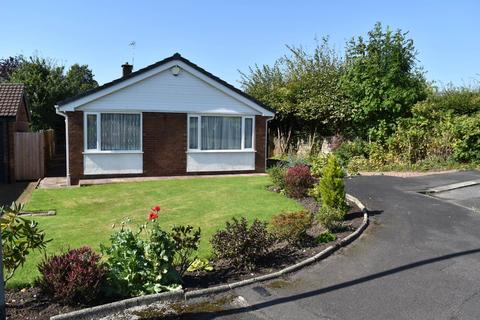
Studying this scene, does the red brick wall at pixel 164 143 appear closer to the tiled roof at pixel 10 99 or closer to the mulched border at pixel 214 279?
the tiled roof at pixel 10 99

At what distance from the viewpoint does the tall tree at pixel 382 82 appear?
2023 cm

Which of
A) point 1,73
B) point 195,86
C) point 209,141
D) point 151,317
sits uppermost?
point 1,73

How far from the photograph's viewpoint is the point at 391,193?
1275 cm

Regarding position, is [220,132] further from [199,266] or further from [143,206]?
[199,266]

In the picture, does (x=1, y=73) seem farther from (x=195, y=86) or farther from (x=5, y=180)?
(x=195, y=86)

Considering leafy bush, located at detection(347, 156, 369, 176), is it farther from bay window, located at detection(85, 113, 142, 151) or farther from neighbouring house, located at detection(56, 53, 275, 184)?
bay window, located at detection(85, 113, 142, 151)

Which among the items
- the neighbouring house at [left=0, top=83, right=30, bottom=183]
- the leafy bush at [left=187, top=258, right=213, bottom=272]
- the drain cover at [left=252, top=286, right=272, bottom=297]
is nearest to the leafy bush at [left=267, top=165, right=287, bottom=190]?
the leafy bush at [left=187, top=258, right=213, bottom=272]

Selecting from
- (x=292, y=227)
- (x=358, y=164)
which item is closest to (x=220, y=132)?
(x=358, y=164)

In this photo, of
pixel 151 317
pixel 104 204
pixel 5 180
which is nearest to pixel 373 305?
pixel 151 317

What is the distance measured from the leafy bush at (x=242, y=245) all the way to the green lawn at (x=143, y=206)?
0.81 metres

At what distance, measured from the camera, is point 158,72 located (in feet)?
54.7

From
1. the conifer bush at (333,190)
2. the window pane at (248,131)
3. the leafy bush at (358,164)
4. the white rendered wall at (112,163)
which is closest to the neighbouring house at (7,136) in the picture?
the white rendered wall at (112,163)

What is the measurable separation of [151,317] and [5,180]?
48.9 feet

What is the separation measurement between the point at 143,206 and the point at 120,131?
5563 mm
